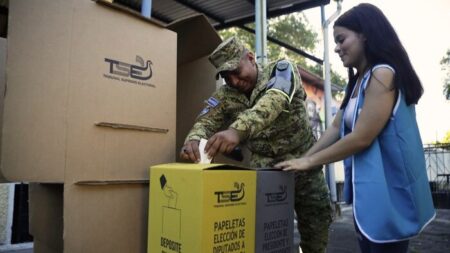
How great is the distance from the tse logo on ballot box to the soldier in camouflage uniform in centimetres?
34

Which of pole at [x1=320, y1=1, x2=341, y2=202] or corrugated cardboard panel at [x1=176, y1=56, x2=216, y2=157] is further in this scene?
pole at [x1=320, y1=1, x2=341, y2=202]

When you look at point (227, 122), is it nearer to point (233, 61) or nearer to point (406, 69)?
point (233, 61)

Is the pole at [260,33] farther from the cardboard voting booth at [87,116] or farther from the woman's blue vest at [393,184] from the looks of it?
the woman's blue vest at [393,184]

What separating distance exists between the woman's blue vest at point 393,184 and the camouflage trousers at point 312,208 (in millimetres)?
612

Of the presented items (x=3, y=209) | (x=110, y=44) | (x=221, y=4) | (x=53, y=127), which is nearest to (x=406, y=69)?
(x=110, y=44)

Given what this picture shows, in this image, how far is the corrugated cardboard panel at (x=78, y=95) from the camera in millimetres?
1122

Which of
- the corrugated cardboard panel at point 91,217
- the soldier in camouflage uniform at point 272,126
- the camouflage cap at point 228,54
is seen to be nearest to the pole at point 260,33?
the soldier in camouflage uniform at point 272,126

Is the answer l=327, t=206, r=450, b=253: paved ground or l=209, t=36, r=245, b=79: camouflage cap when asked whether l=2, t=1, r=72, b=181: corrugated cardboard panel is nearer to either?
l=209, t=36, r=245, b=79: camouflage cap

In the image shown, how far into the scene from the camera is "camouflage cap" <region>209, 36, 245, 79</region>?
5.07ft

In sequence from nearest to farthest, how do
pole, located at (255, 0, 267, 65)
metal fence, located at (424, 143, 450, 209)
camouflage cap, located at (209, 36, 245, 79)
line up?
camouflage cap, located at (209, 36, 245, 79) → pole, located at (255, 0, 267, 65) → metal fence, located at (424, 143, 450, 209)

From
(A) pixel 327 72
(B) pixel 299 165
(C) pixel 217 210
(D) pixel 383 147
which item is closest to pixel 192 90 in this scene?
(B) pixel 299 165

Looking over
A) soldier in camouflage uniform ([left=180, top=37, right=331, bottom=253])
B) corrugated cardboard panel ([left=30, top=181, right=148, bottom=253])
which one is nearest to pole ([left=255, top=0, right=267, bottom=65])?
soldier in camouflage uniform ([left=180, top=37, right=331, bottom=253])

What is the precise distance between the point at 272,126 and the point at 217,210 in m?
0.65

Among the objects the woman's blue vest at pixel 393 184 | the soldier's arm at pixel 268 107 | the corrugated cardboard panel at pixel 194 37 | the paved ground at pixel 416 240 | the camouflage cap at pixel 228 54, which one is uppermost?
the corrugated cardboard panel at pixel 194 37
